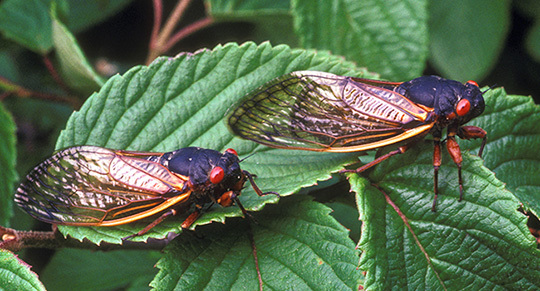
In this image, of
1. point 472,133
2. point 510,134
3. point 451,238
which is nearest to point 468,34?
point 510,134

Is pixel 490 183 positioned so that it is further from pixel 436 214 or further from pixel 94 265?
pixel 94 265

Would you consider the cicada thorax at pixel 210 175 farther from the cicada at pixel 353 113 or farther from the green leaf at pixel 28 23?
the green leaf at pixel 28 23

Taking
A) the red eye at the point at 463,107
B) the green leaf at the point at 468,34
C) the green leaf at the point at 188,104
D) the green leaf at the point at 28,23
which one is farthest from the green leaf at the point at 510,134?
the green leaf at the point at 28,23

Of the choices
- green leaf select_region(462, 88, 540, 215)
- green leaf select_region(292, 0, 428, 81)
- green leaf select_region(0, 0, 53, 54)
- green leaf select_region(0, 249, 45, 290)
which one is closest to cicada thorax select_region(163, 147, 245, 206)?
green leaf select_region(0, 249, 45, 290)

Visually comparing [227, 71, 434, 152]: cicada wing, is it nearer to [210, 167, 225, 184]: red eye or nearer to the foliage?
the foliage

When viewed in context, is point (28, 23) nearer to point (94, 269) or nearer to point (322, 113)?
point (94, 269)

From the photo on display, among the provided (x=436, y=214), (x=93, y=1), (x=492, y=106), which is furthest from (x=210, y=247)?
(x=93, y=1)
